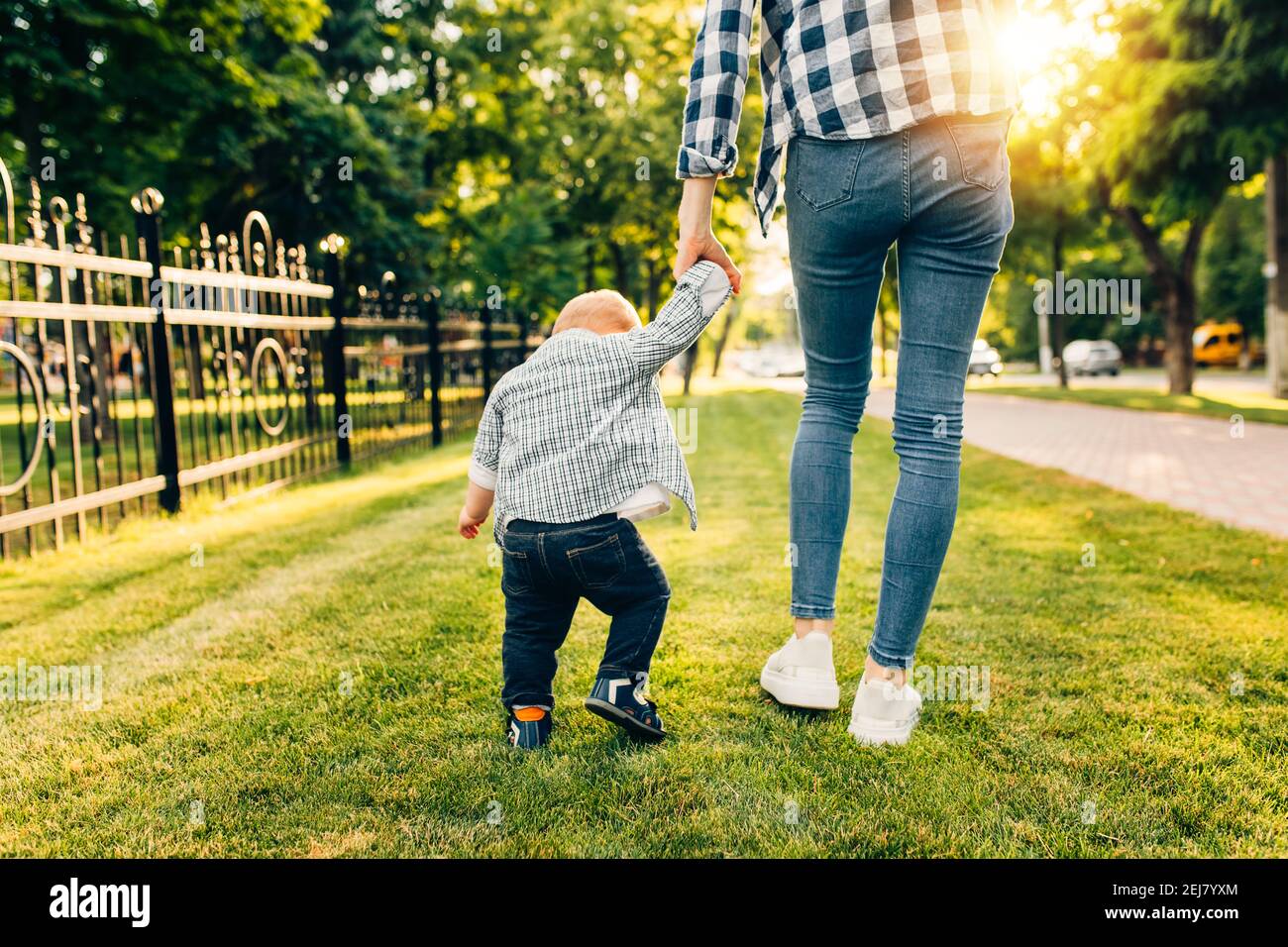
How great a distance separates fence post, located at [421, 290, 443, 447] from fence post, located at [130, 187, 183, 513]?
163 inches

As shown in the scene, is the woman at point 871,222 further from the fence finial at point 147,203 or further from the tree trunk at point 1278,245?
the tree trunk at point 1278,245

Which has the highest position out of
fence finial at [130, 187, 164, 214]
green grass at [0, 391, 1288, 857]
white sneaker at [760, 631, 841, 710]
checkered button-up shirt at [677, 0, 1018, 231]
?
fence finial at [130, 187, 164, 214]

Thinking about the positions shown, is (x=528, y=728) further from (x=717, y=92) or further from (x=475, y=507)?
(x=717, y=92)

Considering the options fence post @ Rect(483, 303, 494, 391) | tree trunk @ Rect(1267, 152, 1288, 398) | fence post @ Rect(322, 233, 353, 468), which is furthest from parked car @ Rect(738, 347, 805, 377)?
fence post @ Rect(322, 233, 353, 468)

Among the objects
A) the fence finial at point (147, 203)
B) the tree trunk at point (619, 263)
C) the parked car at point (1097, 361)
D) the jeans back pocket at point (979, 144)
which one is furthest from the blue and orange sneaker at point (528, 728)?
the parked car at point (1097, 361)

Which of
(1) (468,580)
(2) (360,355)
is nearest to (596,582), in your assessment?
(1) (468,580)

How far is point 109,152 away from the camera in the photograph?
1362 cm

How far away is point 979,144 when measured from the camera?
199 centimetres

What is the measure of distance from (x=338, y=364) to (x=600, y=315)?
19.4 feet

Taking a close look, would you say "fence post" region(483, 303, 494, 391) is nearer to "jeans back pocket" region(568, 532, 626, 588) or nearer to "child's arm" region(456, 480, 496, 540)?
"child's arm" region(456, 480, 496, 540)

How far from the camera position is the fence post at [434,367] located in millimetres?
9445

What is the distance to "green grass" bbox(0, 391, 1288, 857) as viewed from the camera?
1.77 meters
